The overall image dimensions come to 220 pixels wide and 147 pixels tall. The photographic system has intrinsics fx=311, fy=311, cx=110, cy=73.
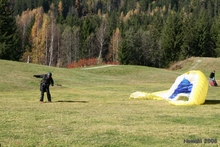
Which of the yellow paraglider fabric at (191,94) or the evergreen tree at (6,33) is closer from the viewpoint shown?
the yellow paraglider fabric at (191,94)

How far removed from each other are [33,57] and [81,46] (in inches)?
672

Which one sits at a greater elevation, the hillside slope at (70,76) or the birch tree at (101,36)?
the birch tree at (101,36)

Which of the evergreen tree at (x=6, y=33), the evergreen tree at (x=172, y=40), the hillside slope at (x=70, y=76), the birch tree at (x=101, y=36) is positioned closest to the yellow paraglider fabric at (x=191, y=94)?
the hillside slope at (x=70, y=76)

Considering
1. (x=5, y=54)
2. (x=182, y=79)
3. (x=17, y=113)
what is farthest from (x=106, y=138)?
(x=5, y=54)

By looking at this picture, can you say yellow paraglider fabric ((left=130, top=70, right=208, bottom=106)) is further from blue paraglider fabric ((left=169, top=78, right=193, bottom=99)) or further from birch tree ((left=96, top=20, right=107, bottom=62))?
birch tree ((left=96, top=20, right=107, bottom=62))

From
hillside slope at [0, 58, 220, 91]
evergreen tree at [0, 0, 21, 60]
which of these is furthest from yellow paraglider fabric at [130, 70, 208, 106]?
evergreen tree at [0, 0, 21, 60]

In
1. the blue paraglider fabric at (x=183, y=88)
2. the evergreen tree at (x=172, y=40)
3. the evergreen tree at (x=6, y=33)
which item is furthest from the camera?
the evergreen tree at (x=172, y=40)

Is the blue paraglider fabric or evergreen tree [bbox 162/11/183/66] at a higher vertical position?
evergreen tree [bbox 162/11/183/66]

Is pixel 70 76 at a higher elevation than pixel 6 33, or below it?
below

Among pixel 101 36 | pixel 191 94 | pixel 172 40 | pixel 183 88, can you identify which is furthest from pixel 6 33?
pixel 191 94

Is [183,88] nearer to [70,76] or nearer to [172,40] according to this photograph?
[70,76]

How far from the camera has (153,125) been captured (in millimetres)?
12797

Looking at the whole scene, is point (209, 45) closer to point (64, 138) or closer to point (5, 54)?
point (5, 54)

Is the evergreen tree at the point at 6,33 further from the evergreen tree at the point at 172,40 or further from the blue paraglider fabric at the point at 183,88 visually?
the blue paraglider fabric at the point at 183,88
